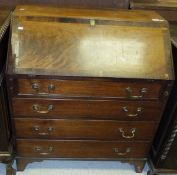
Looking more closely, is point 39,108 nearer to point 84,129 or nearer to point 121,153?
point 84,129

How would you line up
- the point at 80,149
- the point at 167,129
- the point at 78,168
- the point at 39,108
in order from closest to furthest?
the point at 39,108, the point at 167,129, the point at 80,149, the point at 78,168

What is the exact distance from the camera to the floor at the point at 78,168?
180 centimetres

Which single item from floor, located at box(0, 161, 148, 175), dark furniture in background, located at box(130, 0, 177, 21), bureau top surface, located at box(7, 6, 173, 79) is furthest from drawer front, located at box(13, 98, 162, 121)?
dark furniture in background, located at box(130, 0, 177, 21)

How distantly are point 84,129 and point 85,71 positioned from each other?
1.41 ft

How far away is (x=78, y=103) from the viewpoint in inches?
56.7

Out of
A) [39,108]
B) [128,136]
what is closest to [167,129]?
[128,136]

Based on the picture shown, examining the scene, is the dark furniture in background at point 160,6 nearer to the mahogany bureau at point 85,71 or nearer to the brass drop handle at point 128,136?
the mahogany bureau at point 85,71

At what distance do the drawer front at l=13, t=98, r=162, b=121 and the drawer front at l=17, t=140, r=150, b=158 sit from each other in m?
0.23

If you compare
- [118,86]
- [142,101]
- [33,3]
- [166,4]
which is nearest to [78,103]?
[118,86]

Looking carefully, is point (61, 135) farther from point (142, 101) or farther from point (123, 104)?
point (142, 101)

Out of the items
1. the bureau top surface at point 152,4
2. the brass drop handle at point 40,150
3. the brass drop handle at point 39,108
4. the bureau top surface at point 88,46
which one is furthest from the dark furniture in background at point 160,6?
the brass drop handle at point 40,150

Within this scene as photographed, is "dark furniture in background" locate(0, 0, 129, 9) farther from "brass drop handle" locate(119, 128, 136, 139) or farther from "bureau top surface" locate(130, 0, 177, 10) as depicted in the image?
"brass drop handle" locate(119, 128, 136, 139)

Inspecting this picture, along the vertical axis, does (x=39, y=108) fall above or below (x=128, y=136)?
above

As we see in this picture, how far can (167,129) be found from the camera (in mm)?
1569
